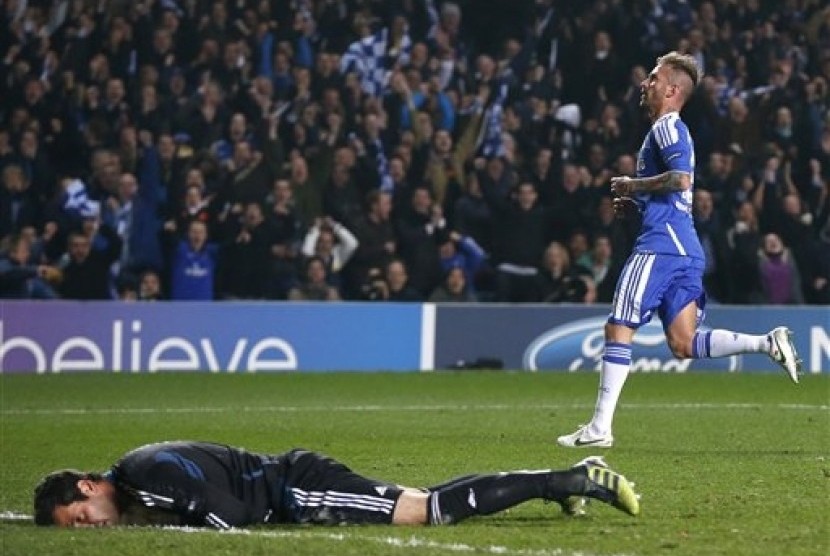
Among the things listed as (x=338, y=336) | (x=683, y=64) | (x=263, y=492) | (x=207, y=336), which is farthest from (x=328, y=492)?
(x=338, y=336)

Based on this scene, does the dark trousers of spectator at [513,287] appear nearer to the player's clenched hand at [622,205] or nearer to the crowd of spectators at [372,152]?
the crowd of spectators at [372,152]

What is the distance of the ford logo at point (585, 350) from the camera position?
19.5m

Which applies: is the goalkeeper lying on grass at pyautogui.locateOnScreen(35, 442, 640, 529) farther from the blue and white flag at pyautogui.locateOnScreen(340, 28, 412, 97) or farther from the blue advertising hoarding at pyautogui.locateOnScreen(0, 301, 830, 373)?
the blue and white flag at pyautogui.locateOnScreen(340, 28, 412, 97)

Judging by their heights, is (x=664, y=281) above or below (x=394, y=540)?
above

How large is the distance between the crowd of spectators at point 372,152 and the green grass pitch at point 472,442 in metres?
1.57

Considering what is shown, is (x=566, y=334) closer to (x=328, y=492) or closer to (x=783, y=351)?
(x=783, y=351)

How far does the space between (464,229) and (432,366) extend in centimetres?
166

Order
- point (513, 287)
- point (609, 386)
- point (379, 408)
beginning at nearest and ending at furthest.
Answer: point (609, 386), point (379, 408), point (513, 287)

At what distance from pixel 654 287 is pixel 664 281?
8 centimetres

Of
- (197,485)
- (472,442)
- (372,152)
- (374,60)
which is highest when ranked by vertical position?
(374,60)

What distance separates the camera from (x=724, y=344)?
10930mm

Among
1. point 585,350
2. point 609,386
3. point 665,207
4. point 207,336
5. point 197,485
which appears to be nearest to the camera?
point 197,485

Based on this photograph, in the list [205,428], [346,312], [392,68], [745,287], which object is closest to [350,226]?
[346,312]

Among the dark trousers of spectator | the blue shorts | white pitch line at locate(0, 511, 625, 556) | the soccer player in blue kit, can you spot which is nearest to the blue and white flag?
the dark trousers of spectator
